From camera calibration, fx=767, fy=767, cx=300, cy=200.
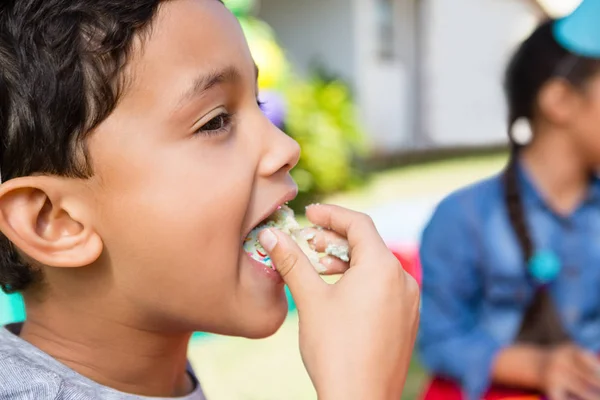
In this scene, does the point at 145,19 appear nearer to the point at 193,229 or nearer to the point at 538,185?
the point at 193,229

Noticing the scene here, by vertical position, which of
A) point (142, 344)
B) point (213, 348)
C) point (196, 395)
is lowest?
point (213, 348)

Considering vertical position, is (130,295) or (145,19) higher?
(145,19)

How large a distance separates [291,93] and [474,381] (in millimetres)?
6284

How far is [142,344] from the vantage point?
150 cm

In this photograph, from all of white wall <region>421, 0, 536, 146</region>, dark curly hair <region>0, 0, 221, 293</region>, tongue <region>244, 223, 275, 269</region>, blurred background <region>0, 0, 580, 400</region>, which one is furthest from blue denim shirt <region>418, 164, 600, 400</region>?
white wall <region>421, 0, 536, 146</region>

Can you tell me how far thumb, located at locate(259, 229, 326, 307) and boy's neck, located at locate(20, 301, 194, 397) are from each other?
0.33 meters

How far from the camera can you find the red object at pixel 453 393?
7.25 feet

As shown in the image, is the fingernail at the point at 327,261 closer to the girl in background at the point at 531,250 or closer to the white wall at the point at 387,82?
the girl in background at the point at 531,250

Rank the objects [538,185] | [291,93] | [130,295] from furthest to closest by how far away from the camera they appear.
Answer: [291,93]
[538,185]
[130,295]

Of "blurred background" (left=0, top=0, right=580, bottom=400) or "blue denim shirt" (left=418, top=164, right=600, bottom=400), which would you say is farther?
"blurred background" (left=0, top=0, right=580, bottom=400)

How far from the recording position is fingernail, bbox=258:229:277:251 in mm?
1343

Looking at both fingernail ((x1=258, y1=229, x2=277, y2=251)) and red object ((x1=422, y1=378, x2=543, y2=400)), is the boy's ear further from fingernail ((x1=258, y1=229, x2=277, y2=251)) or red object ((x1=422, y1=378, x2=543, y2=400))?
red object ((x1=422, y1=378, x2=543, y2=400))

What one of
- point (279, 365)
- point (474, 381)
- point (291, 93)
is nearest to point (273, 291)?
point (474, 381)

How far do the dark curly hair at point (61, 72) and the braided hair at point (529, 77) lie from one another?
4.60 feet
